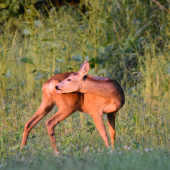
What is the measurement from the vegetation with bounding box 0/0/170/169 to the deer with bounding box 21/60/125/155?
0.33m

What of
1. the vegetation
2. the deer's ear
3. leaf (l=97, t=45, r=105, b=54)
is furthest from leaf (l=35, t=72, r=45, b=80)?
the deer's ear

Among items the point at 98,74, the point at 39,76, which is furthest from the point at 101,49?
the point at 39,76

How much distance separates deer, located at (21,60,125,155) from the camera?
4492 millimetres

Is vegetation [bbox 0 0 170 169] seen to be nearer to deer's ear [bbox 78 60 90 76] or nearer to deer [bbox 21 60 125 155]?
deer [bbox 21 60 125 155]

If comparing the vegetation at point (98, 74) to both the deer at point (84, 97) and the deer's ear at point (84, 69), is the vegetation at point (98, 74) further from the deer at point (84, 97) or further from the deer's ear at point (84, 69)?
the deer's ear at point (84, 69)

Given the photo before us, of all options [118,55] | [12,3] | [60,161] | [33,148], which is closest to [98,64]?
[118,55]

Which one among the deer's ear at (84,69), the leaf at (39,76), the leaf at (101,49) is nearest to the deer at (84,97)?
the deer's ear at (84,69)

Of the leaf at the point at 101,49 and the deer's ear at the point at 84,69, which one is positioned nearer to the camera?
the deer's ear at the point at 84,69

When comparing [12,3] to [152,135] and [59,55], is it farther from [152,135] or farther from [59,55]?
[152,135]

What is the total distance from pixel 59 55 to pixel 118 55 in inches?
64.3

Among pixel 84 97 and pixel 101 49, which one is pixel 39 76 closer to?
pixel 101 49

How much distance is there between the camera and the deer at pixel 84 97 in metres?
4.49

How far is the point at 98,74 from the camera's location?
7.58 m

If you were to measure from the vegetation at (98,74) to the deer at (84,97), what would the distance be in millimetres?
329
